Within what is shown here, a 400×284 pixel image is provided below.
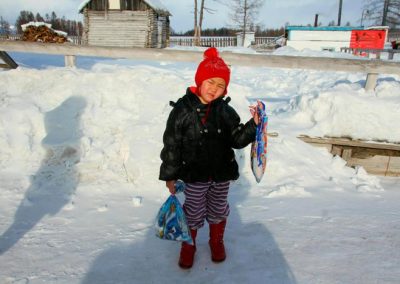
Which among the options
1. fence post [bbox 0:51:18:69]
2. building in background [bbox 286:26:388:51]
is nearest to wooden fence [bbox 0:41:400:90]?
fence post [bbox 0:51:18:69]

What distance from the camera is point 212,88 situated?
7.70ft

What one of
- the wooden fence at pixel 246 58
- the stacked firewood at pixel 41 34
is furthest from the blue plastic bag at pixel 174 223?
the stacked firewood at pixel 41 34

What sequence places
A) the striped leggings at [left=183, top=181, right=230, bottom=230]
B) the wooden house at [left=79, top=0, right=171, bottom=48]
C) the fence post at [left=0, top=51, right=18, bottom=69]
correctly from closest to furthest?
the striped leggings at [left=183, top=181, right=230, bottom=230]
the fence post at [left=0, top=51, right=18, bottom=69]
the wooden house at [left=79, top=0, right=171, bottom=48]

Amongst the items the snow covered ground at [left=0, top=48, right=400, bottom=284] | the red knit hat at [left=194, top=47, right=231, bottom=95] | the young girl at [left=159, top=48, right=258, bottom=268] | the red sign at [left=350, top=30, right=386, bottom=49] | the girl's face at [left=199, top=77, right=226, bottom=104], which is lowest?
the snow covered ground at [left=0, top=48, right=400, bottom=284]

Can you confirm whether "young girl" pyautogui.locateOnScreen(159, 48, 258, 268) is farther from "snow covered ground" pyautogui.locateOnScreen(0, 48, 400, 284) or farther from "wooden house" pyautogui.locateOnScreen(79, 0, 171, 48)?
"wooden house" pyautogui.locateOnScreen(79, 0, 171, 48)

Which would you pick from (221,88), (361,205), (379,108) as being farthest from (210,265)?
(379,108)

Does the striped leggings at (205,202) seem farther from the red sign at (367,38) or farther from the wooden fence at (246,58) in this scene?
the red sign at (367,38)

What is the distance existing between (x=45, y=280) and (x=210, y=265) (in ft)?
4.32

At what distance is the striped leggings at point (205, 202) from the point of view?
2.55 m

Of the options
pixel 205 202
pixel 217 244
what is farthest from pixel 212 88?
pixel 217 244

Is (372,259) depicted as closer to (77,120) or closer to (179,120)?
(179,120)

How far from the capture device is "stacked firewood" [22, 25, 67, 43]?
60.5 feet

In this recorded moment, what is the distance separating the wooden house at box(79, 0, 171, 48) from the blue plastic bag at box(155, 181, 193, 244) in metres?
21.2

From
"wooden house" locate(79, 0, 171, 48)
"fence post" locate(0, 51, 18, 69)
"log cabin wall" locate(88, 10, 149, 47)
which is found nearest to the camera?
"fence post" locate(0, 51, 18, 69)
